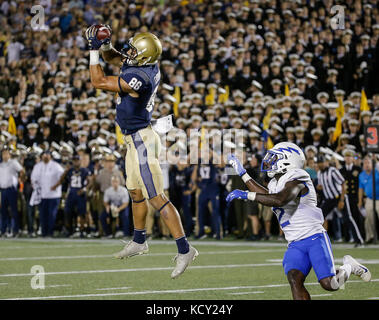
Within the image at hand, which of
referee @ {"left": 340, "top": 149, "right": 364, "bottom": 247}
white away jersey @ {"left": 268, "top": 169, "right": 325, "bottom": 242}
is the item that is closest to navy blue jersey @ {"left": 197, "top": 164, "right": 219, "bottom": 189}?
referee @ {"left": 340, "top": 149, "right": 364, "bottom": 247}

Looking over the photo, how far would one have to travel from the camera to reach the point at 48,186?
18.2 meters

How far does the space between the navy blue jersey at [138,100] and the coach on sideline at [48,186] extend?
1095 centimetres

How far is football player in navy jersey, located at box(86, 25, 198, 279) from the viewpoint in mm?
7234

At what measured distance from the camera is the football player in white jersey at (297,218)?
6.80 m

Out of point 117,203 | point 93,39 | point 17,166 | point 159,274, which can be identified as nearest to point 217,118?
point 117,203

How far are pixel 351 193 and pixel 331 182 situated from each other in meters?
0.47

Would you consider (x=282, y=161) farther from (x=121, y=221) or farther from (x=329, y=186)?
(x=121, y=221)

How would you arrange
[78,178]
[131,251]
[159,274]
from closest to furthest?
[131,251] < [159,274] < [78,178]

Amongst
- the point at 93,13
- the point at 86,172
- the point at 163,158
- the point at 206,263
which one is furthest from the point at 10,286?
the point at 93,13

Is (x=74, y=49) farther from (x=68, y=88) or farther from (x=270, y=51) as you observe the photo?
(x=270, y=51)

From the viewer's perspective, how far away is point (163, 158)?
16906 millimetres

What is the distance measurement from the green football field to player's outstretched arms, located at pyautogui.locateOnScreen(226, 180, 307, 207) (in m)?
2.23

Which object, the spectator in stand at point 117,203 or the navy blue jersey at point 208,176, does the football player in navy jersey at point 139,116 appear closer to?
the navy blue jersey at point 208,176
